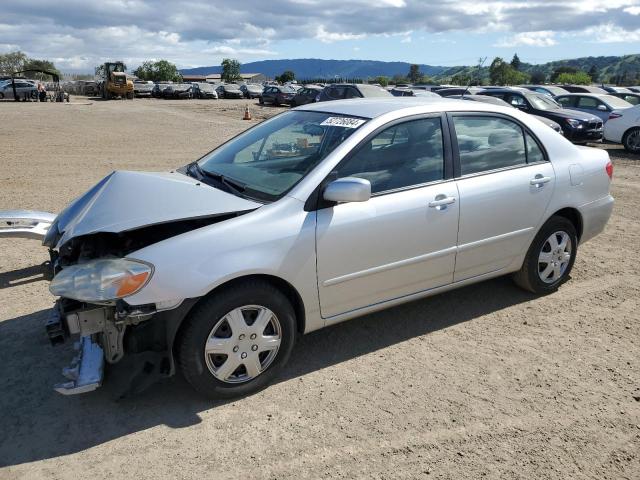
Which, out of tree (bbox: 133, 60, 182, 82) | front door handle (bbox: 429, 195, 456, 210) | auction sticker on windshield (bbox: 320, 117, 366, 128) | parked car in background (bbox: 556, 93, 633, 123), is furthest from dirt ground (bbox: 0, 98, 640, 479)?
tree (bbox: 133, 60, 182, 82)

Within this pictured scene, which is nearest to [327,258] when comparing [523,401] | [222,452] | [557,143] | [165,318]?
[165,318]

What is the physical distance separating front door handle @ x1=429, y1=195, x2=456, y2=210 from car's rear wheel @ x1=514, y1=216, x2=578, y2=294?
43.6 inches

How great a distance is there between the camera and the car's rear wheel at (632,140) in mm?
14125

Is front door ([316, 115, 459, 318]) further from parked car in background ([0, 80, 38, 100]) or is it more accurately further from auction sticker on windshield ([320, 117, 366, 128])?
parked car in background ([0, 80, 38, 100])

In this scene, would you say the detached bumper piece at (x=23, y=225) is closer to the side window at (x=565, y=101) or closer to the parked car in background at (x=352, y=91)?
the parked car in background at (x=352, y=91)

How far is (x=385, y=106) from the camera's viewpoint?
12.7 feet

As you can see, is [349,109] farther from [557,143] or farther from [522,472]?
[522,472]

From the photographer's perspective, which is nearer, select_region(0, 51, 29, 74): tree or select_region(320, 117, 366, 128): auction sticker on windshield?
select_region(320, 117, 366, 128): auction sticker on windshield

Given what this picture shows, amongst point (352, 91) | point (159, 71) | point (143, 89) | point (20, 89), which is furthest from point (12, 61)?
point (352, 91)

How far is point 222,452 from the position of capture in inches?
109

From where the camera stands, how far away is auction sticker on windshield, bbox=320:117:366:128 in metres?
3.62

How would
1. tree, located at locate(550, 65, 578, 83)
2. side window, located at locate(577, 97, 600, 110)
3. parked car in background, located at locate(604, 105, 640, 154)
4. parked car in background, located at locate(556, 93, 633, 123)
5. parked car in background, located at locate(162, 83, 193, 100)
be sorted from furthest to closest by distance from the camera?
tree, located at locate(550, 65, 578, 83)
parked car in background, located at locate(162, 83, 193, 100)
side window, located at locate(577, 97, 600, 110)
parked car in background, located at locate(556, 93, 633, 123)
parked car in background, located at locate(604, 105, 640, 154)

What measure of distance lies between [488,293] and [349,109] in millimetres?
2128

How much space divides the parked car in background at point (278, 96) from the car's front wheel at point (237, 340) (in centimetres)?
3293
